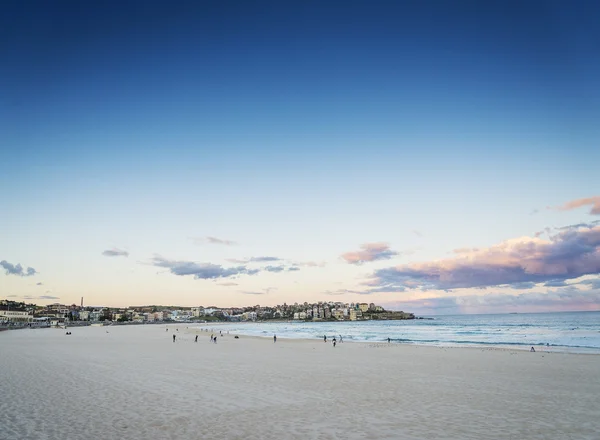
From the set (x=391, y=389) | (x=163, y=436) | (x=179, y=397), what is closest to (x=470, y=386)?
(x=391, y=389)

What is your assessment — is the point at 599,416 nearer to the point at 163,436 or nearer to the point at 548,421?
the point at 548,421

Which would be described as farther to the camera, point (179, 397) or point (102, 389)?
point (102, 389)

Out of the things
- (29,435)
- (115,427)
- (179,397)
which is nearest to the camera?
(29,435)

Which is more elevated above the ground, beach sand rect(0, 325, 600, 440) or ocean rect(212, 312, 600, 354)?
beach sand rect(0, 325, 600, 440)

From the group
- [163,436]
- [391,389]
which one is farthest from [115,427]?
[391,389]

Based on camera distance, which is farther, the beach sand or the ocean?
the ocean

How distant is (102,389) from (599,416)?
19.2m

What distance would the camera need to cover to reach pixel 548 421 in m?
13.2

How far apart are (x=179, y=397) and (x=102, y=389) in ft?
14.1

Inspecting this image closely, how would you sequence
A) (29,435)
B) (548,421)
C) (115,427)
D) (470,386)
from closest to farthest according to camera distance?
(29,435) → (115,427) → (548,421) → (470,386)

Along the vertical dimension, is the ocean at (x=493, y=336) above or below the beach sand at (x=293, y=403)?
below

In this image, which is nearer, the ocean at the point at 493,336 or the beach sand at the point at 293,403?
Answer: the beach sand at the point at 293,403

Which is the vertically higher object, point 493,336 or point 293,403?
point 293,403

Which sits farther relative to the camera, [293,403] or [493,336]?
[493,336]
